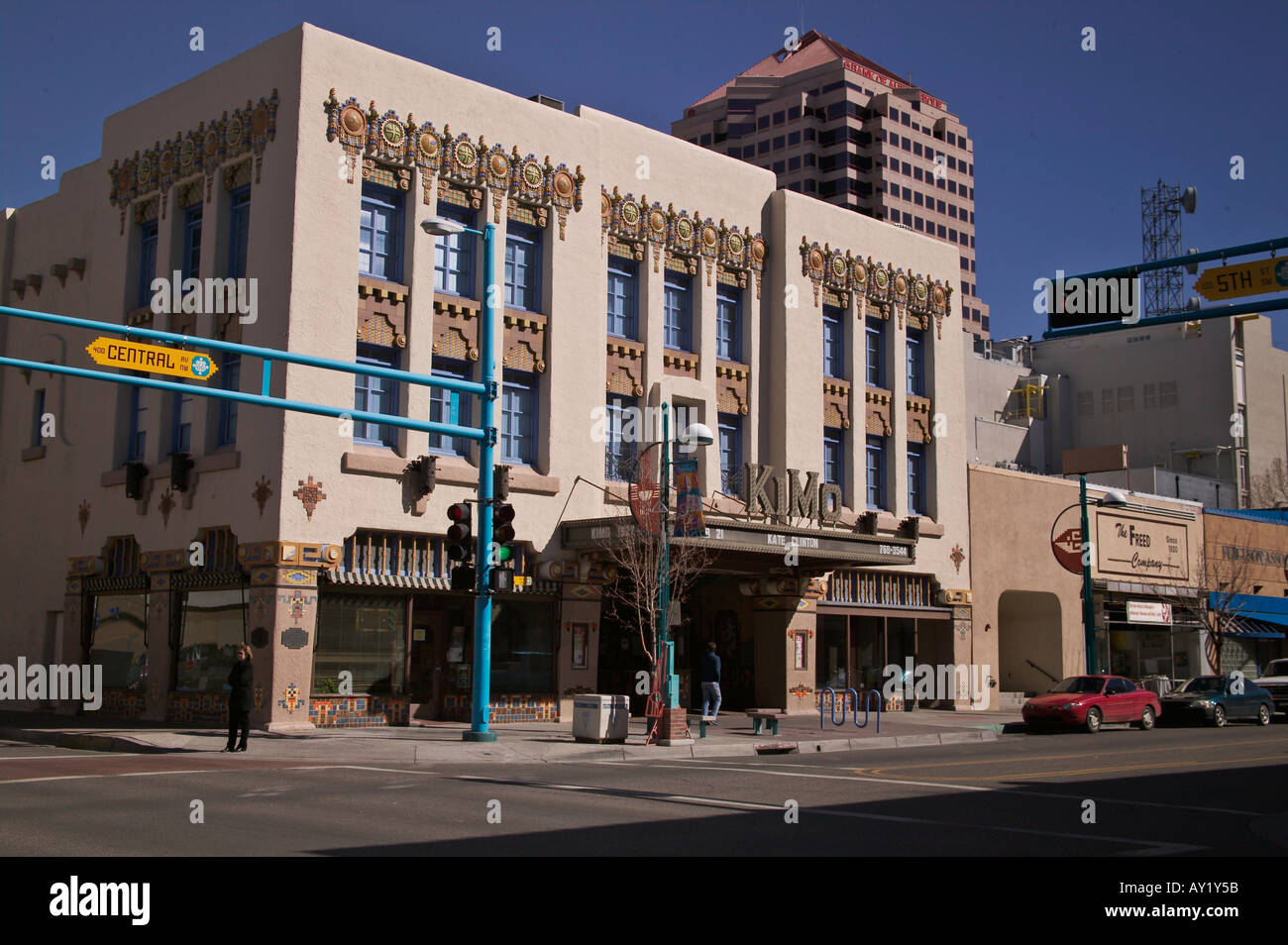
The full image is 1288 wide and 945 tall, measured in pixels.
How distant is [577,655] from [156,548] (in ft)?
31.7

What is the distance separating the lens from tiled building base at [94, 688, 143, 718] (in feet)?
90.6

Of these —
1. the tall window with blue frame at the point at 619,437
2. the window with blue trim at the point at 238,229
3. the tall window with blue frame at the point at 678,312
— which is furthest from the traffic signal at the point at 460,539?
the tall window with blue frame at the point at 678,312

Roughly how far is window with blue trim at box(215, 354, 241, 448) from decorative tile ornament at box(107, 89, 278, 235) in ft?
12.7

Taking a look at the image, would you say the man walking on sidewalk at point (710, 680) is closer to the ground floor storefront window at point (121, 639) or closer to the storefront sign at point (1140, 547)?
the ground floor storefront window at point (121, 639)

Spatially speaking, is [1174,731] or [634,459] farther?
[1174,731]

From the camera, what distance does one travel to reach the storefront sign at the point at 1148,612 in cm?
4378

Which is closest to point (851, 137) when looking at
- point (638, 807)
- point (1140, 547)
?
point (1140, 547)

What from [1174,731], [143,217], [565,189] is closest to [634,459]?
[565,189]

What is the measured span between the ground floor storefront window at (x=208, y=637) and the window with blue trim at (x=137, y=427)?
4037 mm

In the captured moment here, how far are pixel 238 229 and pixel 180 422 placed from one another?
4.46 meters

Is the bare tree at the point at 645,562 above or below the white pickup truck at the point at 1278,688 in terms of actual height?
above

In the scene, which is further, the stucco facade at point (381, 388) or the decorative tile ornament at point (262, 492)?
the stucco facade at point (381, 388)

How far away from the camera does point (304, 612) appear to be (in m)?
24.6
